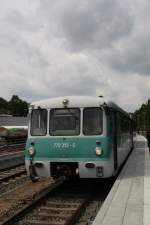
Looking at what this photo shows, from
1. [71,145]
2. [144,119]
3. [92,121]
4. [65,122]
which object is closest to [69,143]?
[71,145]

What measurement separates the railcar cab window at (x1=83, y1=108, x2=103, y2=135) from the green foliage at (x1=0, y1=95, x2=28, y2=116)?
132 m

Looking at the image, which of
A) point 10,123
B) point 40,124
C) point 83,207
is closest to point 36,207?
point 83,207

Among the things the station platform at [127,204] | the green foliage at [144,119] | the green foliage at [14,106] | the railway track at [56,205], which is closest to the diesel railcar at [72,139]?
the railway track at [56,205]

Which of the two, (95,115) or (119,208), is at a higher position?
(95,115)

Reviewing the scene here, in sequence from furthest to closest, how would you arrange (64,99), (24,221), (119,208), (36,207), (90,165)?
1. (64,99)
2. (90,165)
3. (36,207)
4. (24,221)
5. (119,208)

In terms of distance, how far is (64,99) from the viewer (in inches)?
441

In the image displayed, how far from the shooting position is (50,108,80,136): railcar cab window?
11.0m

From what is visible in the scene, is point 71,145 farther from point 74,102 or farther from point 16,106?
point 16,106

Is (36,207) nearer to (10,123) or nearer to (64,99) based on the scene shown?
(64,99)

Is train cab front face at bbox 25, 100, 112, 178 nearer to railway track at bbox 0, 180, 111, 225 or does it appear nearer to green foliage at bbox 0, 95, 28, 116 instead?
railway track at bbox 0, 180, 111, 225

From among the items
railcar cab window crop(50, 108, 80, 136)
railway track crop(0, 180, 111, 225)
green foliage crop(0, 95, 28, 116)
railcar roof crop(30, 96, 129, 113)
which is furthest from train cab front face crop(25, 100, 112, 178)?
green foliage crop(0, 95, 28, 116)

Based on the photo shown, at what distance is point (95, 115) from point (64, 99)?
3.14 feet

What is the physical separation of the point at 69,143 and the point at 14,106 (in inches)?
5557

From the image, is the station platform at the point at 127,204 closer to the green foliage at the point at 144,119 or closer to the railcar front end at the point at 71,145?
the railcar front end at the point at 71,145
